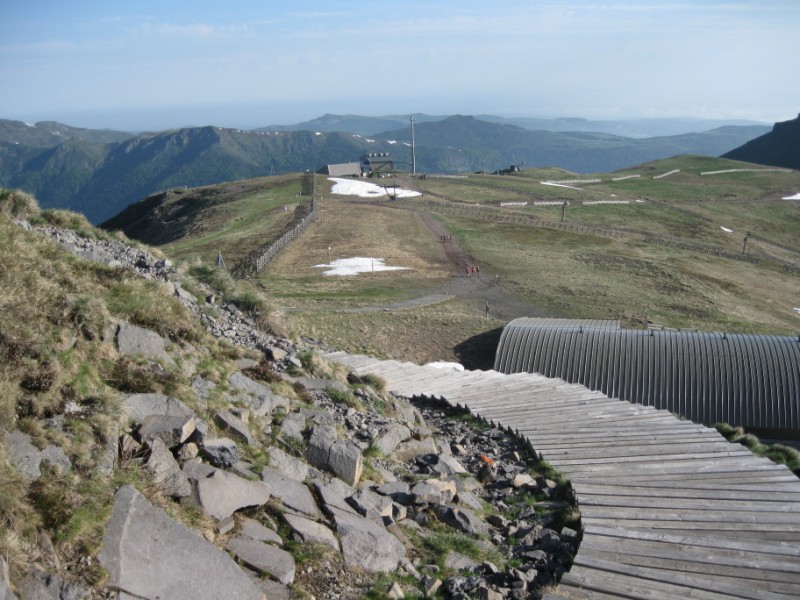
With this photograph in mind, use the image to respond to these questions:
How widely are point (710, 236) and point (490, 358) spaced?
58619mm

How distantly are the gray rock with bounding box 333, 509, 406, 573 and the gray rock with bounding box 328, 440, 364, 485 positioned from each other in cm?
119

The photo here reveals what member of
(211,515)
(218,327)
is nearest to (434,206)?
(218,327)

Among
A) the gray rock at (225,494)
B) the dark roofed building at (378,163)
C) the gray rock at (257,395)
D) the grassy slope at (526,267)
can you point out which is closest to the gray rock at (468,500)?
the gray rock at (225,494)

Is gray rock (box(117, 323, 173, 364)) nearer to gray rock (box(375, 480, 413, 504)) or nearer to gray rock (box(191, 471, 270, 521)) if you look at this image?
gray rock (box(191, 471, 270, 521))

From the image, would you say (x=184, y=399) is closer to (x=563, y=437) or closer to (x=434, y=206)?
(x=563, y=437)

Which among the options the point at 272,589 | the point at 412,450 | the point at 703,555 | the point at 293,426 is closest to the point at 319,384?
the point at 412,450

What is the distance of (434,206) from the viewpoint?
8212 centimetres

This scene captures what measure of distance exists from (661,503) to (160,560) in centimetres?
804

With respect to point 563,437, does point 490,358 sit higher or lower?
lower

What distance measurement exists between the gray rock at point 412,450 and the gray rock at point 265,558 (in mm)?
4825

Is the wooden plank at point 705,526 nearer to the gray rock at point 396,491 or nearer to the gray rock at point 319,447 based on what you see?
the gray rock at point 396,491

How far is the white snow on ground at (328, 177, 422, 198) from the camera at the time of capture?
91000 millimetres

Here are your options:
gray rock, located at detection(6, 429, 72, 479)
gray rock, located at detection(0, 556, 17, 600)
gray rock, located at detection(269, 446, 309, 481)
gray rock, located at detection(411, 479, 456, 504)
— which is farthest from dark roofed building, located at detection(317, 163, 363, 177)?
gray rock, located at detection(0, 556, 17, 600)

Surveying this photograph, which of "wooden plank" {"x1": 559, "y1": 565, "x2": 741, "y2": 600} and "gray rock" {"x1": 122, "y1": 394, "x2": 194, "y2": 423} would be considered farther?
"gray rock" {"x1": 122, "y1": 394, "x2": 194, "y2": 423}
